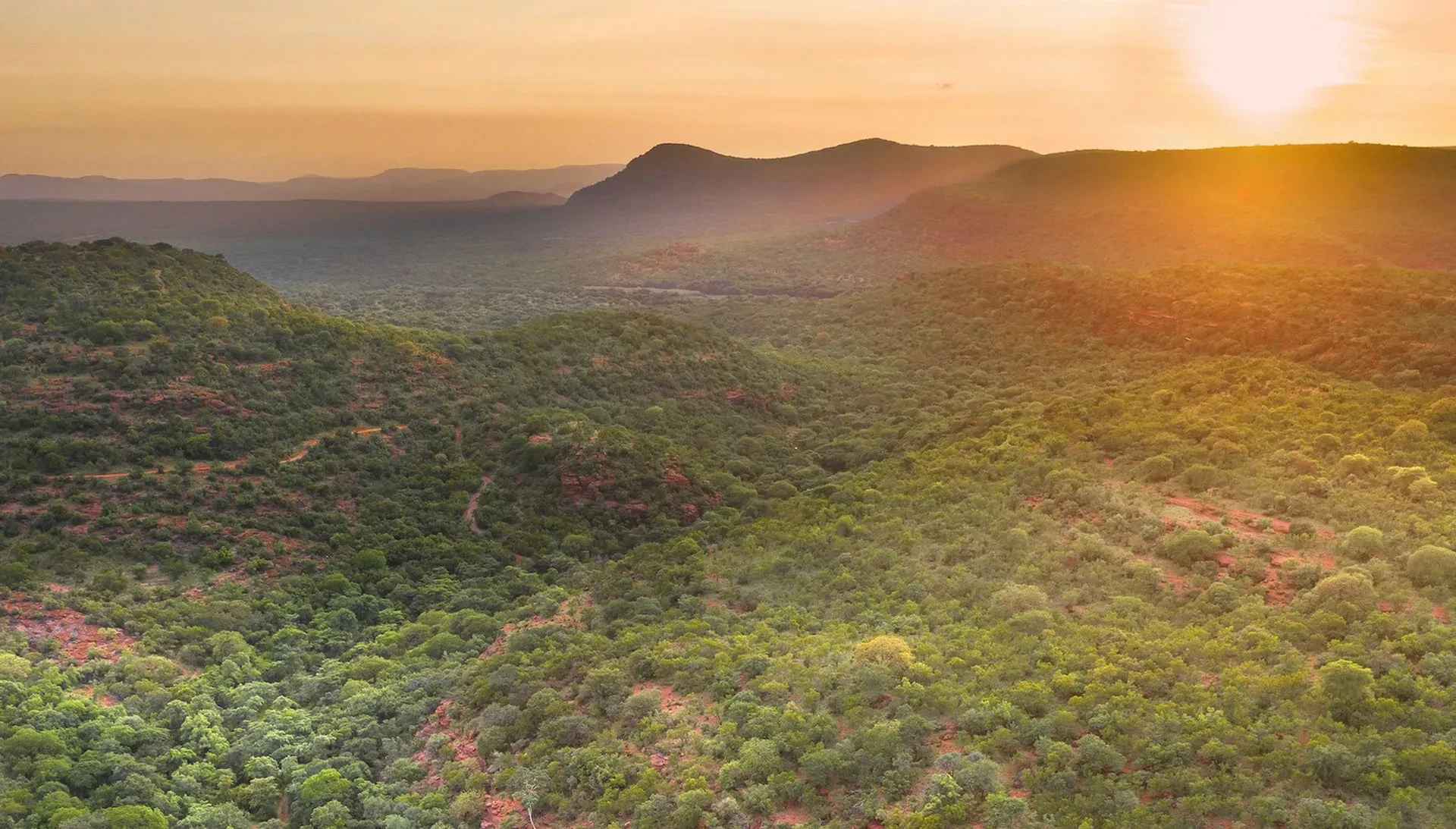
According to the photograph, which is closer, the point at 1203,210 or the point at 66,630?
the point at 66,630

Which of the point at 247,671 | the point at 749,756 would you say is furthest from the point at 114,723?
the point at 749,756

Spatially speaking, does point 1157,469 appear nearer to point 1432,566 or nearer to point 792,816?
point 1432,566

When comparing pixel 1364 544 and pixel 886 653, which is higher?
pixel 1364 544

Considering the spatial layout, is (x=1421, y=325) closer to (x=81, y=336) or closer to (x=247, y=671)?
(x=247, y=671)

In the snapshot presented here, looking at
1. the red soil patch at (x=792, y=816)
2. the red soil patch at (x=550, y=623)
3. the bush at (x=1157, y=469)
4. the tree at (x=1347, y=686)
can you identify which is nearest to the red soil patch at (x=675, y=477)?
the red soil patch at (x=550, y=623)

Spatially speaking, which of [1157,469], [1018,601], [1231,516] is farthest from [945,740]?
[1157,469]

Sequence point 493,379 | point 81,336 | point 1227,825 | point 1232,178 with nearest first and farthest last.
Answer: point 1227,825 < point 81,336 < point 493,379 < point 1232,178
